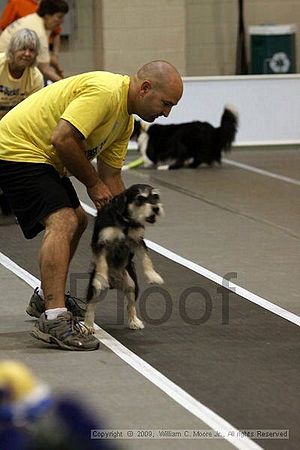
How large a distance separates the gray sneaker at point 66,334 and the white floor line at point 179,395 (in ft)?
0.37

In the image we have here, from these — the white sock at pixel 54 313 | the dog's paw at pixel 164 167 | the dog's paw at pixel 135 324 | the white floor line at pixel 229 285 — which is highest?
the white sock at pixel 54 313

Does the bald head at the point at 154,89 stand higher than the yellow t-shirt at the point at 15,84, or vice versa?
the bald head at the point at 154,89

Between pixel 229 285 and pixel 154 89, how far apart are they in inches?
65.3

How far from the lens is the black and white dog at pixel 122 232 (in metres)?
4.04

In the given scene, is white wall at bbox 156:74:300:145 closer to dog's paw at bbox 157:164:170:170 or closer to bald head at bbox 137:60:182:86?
dog's paw at bbox 157:164:170:170

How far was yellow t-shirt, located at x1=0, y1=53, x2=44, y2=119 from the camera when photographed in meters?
6.90

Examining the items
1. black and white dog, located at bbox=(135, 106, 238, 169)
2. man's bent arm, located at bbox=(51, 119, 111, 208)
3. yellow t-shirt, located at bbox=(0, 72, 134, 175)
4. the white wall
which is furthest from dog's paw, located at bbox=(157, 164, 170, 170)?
man's bent arm, located at bbox=(51, 119, 111, 208)

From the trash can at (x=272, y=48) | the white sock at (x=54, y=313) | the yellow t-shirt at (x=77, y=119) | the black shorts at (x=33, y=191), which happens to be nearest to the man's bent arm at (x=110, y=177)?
the yellow t-shirt at (x=77, y=119)

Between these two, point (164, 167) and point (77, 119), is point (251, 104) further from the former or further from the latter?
point (77, 119)

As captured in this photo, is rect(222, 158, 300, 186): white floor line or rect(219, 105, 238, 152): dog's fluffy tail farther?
rect(219, 105, 238, 152): dog's fluffy tail

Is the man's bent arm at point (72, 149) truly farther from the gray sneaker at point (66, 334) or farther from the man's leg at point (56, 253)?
the gray sneaker at point (66, 334)

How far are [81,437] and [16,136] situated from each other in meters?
3.49

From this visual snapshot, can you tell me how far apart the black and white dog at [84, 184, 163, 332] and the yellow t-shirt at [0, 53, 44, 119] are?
300cm

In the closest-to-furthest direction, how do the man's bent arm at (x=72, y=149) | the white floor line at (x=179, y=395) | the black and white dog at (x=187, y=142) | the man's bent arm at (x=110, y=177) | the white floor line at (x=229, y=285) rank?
the white floor line at (x=179, y=395) → the man's bent arm at (x=72, y=149) → the man's bent arm at (x=110, y=177) → the white floor line at (x=229, y=285) → the black and white dog at (x=187, y=142)
